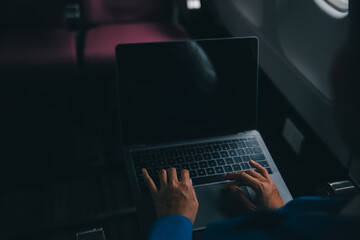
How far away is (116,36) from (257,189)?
1.15 meters

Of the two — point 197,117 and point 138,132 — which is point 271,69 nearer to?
point 197,117

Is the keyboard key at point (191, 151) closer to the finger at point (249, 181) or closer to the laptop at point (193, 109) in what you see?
the laptop at point (193, 109)

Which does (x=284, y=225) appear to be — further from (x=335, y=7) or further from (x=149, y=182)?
(x=335, y=7)

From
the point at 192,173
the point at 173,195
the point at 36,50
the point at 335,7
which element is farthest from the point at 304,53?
the point at 36,50

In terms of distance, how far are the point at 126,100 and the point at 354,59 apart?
0.59 metres

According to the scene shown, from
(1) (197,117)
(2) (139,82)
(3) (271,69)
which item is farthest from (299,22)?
(2) (139,82)

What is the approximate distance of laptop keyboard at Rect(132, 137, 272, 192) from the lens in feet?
3.03

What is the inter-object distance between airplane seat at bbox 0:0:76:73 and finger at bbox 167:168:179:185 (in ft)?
2.99

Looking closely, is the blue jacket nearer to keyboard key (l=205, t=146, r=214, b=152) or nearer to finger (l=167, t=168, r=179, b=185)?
finger (l=167, t=168, r=179, b=185)

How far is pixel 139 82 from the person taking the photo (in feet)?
3.12

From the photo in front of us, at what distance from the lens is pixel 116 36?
167cm

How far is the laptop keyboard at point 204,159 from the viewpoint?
92cm

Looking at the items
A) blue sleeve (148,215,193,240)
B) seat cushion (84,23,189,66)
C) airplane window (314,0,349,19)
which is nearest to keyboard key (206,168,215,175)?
blue sleeve (148,215,193,240)

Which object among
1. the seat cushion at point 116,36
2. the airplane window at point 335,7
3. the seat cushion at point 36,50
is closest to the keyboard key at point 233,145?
the airplane window at point 335,7
